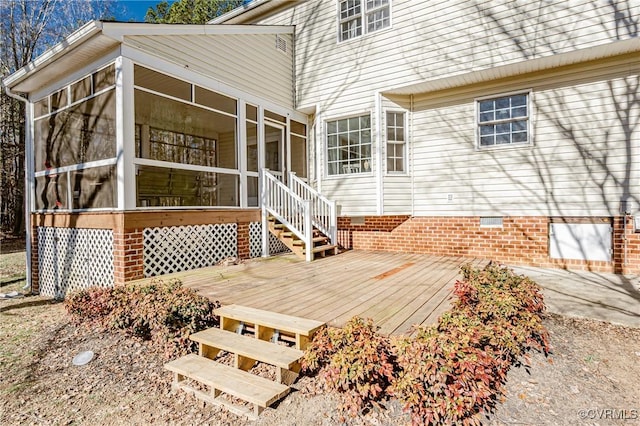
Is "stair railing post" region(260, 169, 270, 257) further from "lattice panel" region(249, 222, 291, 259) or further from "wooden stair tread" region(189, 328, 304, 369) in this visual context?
"wooden stair tread" region(189, 328, 304, 369)

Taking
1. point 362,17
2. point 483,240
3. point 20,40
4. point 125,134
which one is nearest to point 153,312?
point 125,134

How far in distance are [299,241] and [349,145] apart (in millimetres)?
2789

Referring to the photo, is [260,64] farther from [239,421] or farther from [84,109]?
[239,421]

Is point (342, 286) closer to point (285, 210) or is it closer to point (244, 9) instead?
point (285, 210)

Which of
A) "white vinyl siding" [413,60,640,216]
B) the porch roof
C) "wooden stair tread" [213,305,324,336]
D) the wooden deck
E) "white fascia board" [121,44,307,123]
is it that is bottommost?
the wooden deck

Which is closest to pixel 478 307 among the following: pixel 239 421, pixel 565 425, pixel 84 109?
pixel 565 425

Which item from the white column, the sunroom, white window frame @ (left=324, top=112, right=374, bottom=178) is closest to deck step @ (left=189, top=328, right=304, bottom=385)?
the sunroom

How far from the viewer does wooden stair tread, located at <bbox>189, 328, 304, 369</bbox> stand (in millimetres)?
2664

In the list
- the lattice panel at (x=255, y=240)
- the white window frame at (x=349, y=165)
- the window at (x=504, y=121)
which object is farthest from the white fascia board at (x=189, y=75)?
the window at (x=504, y=121)

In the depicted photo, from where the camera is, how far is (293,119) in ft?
28.9

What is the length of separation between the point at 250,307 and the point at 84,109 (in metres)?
5.03

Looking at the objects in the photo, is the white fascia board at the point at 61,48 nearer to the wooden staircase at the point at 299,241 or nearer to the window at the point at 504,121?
the wooden staircase at the point at 299,241
